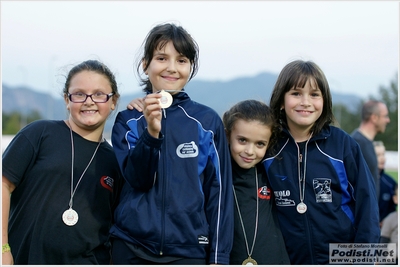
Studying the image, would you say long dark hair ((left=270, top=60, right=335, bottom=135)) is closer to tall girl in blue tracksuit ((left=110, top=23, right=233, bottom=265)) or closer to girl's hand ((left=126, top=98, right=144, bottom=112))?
tall girl in blue tracksuit ((left=110, top=23, right=233, bottom=265))

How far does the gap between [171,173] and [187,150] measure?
186mm

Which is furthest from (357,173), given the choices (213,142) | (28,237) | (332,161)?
(28,237)

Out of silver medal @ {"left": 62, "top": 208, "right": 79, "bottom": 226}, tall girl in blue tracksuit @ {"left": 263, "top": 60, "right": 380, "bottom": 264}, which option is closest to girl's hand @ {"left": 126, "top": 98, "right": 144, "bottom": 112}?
silver medal @ {"left": 62, "top": 208, "right": 79, "bottom": 226}

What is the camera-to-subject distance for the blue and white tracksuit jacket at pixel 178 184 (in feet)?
10.2

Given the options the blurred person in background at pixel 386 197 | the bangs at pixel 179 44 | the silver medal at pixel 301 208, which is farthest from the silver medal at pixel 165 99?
the blurred person in background at pixel 386 197

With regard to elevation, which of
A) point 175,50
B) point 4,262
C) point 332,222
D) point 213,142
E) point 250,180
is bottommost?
point 4,262

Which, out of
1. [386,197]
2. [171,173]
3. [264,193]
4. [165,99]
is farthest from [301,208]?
[386,197]

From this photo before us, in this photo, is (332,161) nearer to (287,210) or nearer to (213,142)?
(287,210)

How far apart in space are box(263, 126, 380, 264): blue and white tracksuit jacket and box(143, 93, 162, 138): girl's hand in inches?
46.0

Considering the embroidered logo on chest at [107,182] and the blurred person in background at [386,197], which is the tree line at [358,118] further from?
the embroidered logo on chest at [107,182]

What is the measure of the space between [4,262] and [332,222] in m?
2.33

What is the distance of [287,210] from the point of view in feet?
12.3

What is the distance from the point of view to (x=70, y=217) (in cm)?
348

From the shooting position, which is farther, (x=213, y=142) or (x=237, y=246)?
(x=237, y=246)
